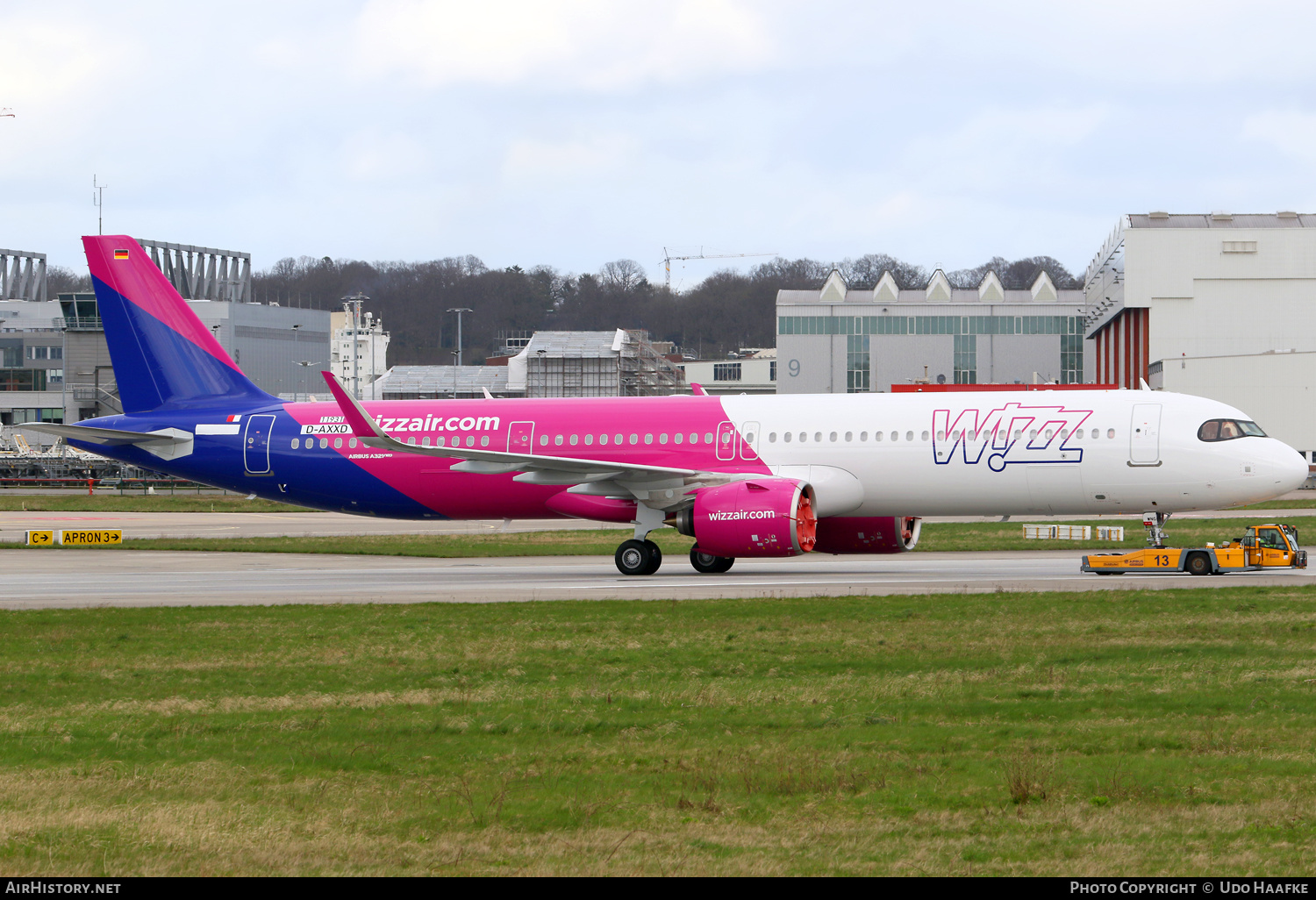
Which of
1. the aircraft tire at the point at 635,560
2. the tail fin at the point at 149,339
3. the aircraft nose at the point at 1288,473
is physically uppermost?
the tail fin at the point at 149,339

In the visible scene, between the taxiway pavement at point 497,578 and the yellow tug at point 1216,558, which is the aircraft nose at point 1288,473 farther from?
the taxiway pavement at point 497,578

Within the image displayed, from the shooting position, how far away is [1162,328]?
8731 cm

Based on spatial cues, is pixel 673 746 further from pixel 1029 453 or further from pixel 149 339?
pixel 149 339

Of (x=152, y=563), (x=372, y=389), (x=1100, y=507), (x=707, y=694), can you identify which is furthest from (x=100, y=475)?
(x=707, y=694)

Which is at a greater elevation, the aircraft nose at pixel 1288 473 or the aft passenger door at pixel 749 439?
the aft passenger door at pixel 749 439

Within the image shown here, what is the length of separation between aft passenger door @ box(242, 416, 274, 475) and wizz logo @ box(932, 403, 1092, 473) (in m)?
15.5

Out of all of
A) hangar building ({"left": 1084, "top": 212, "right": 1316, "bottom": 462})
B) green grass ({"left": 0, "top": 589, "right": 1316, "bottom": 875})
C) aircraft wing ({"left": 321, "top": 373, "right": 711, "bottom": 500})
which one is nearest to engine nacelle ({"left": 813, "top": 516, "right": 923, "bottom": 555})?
aircraft wing ({"left": 321, "top": 373, "right": 711, "bottom": 500})

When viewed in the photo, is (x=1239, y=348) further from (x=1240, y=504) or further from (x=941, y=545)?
(x=1240, y=504)

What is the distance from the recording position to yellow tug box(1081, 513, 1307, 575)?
2531cm

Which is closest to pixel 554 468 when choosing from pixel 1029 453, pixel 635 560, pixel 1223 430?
pixel 635 560

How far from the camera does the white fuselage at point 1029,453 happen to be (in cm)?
2652

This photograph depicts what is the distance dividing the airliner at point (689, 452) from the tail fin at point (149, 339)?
0.04 metres

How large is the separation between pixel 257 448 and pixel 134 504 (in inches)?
1501

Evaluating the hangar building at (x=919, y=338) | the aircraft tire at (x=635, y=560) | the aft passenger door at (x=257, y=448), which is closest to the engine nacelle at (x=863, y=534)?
the aircraft tire at (x=635, y=560)
